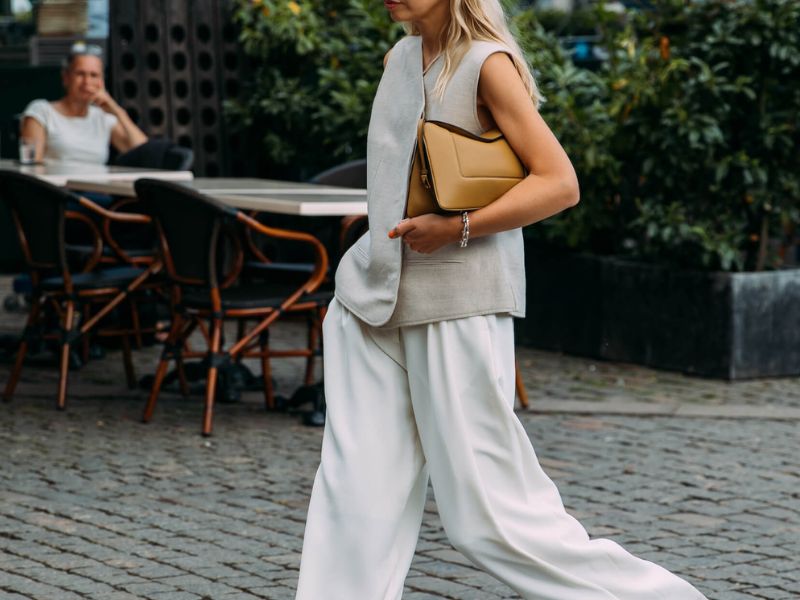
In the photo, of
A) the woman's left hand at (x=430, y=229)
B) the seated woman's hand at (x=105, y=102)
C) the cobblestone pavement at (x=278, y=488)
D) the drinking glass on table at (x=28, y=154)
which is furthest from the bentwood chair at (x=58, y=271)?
the woman's left hand at (x=430, y=229)

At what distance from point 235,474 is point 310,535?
2.68 m

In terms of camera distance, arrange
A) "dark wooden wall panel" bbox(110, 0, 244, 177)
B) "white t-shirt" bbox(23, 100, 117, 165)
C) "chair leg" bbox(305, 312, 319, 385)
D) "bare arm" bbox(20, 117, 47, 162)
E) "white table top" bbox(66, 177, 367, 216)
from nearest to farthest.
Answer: "white table top" bbox(66, 177, 367, 216) < "chair leg" bbox(305, 312, 319, 385) < "bare arm" bbox(20, 117, 47, 162) < "white t-shirt" bbox(23, 100, 117, 165) < "dark wooden wall panel" bbox(110, 0, 244, 177)

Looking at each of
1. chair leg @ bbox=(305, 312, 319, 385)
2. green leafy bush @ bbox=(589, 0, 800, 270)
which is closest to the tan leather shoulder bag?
chair leg @ bbox=(305, 312, 319, 385)

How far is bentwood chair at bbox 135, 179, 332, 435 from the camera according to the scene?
6672 mm

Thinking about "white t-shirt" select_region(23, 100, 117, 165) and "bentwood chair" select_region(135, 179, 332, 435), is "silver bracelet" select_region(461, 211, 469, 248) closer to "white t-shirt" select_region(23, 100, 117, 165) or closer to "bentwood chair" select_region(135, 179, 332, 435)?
"bentwood chair" select_region(135, 179, 332, 435)

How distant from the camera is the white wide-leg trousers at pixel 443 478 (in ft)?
10.5

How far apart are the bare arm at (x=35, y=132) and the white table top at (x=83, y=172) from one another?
113 millimetres

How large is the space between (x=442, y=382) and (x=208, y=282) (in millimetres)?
3626

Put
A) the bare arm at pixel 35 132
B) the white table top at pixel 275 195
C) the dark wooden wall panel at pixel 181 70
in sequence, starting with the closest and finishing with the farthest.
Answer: the white table top at pixel 275 195, the bare arm at pixel 35 132, the dark wooden wall panel at pixel 181 70

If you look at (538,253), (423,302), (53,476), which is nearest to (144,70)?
(538,253)

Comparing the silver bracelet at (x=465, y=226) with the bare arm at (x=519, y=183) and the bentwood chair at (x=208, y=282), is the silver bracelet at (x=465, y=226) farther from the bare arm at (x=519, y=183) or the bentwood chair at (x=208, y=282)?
the bentwood chair at (x=208, y=282)

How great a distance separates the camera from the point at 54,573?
4.48 meters

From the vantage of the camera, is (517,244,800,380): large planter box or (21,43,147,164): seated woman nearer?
(517,244,800,380): large planter box

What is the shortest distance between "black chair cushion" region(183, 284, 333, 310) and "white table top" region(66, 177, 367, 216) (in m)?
0.40
